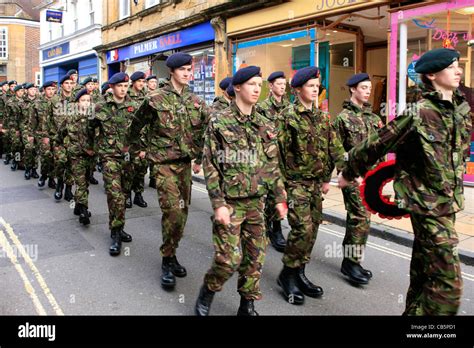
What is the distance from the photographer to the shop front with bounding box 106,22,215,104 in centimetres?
1518

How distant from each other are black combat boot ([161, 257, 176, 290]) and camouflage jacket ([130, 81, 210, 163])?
1036 mm

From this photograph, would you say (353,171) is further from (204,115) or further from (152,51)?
(152,51)

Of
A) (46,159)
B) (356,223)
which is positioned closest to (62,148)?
(46,159)

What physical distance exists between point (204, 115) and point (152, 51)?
14554mm

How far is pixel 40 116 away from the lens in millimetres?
9859

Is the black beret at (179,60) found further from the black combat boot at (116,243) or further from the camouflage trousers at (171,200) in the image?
the black combat boot at (116,243)

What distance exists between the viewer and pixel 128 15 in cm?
1997

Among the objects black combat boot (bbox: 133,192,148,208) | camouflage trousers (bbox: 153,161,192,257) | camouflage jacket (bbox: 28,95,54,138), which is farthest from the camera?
camouflage jacket (bbox: 28,95,54,138)

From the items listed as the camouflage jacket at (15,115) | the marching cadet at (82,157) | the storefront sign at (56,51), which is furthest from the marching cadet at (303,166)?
the storefront sign at (56,51)

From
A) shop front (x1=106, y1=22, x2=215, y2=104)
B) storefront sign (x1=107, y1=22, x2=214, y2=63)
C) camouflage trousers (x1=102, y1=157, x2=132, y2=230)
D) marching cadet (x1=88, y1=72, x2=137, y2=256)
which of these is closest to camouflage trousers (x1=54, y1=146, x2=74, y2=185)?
marching cadet (x1=88, y1=72, x2=137, y2=256)

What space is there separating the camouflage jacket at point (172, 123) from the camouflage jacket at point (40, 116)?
5.50m

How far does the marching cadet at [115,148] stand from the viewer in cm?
545

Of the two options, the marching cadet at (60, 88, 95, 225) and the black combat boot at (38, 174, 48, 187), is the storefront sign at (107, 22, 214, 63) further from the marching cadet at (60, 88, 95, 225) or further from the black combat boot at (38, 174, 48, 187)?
the marching cadet at (60, 88, 95, 225)

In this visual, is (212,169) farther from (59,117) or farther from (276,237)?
(59,117)
